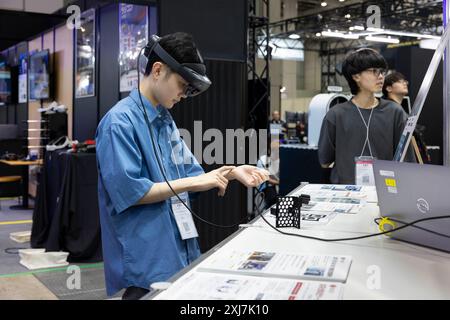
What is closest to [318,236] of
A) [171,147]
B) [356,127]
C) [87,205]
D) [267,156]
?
[171,147]

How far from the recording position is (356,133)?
10.1 ft

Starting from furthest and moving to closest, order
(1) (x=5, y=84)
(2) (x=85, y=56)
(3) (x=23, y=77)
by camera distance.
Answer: (1) (x=5, y=84)
(3) (x=23, y=77)
(2) (x=85, y=56)

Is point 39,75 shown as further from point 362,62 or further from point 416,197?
point 416,197

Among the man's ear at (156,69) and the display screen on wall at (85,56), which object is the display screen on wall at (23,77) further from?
the man's ear at (156,69)

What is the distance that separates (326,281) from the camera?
3.78 feet

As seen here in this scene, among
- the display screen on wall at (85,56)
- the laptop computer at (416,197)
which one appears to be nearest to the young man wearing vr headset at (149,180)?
the laptop computer at (416,197)

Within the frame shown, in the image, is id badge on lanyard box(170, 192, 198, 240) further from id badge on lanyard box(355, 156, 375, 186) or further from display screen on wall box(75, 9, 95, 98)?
display screen on wall box(75, 9, 95, 98)

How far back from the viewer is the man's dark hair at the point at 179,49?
175cm

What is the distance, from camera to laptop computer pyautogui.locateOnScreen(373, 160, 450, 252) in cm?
136

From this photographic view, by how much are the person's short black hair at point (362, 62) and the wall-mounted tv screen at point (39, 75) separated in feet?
22.1

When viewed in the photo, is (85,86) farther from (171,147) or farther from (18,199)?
(171,147)

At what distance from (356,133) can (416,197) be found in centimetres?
166

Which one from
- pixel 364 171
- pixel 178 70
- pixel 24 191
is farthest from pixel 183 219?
pixel 24 191

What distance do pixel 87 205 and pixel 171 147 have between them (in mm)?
3417
